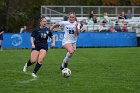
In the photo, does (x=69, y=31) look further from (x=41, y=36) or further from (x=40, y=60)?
(x=40, y=60)

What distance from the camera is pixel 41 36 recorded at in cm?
1633

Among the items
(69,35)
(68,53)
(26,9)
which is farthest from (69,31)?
(26,9)

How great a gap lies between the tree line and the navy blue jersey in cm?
3949

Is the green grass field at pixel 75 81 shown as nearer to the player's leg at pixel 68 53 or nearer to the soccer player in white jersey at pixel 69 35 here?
the player's leg at pixel 68 53

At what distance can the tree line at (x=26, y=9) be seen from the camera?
2224 inches

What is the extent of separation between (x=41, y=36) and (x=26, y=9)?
44208 millimetres

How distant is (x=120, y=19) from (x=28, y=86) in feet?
95.7

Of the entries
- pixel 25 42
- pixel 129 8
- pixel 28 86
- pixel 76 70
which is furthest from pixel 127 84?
pixel 129 8

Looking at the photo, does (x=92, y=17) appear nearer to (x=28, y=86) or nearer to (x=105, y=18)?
(x=105, y=18)

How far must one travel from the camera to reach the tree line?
56500 millimetres

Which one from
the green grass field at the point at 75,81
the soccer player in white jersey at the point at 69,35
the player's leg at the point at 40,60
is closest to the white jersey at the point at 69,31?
the soccer player in white jersey at the point at 69,35

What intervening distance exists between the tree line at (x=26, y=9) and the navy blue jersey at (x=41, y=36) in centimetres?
3949

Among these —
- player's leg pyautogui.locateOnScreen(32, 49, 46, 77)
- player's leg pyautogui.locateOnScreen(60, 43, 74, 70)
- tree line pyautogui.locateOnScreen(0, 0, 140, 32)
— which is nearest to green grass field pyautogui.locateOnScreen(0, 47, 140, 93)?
player's leg pyautogui.locateOnScreen(32, 49, 46, 77)

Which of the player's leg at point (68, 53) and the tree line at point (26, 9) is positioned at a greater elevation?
the tree line at point (26, 9)
